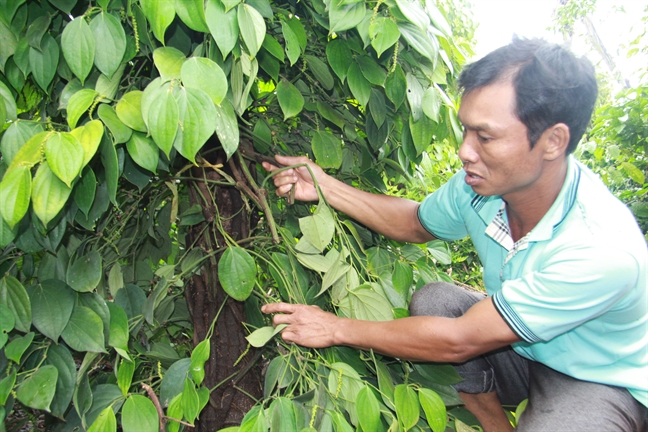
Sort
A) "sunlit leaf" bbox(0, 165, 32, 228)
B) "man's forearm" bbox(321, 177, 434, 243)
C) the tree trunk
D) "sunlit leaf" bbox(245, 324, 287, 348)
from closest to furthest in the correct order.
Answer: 1. "sunlit leaf" bbox(0, 165, 32, 228)
2. "sunlit leaf" bbox(245, 324, 287, 348)
3. the tree trunk
4. "man's forearm" bbox(321, 177, 434, 243)

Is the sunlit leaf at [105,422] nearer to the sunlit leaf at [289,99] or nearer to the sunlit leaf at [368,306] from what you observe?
the sunlit leaf at [368,306]

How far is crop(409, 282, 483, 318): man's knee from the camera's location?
115 cm

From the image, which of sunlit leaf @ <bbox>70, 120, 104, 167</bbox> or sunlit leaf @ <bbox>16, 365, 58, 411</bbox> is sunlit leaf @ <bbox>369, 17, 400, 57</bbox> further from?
sunlit leaf @ <bbox>16, 365, 58, 411</bbox>

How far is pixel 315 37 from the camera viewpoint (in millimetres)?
1130

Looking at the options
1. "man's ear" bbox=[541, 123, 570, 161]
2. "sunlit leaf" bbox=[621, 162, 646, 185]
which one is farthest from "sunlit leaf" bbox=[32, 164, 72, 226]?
"sunlit leaf" bbox=[621, 162, 646, 185]

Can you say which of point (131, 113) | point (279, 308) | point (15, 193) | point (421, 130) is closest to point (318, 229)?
point (279, 308)

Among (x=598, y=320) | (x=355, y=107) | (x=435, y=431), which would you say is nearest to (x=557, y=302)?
(x=598, y=320)

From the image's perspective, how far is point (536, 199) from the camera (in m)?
1.04

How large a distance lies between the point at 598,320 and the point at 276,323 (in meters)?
0.58

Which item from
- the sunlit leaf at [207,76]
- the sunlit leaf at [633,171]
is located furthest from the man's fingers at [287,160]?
the sunlit leaf at [633,171]

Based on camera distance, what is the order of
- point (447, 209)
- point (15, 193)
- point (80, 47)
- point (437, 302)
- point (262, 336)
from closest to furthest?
1. point (15, 193)
2. point (80, 47)
3. point (262, 336)
4. point (437, 302)
5. point (447, 209)

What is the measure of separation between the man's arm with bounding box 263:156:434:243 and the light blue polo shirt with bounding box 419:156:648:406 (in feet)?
0.58

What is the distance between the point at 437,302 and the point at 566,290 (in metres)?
0.32

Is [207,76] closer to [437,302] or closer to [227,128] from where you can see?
[227,128]
